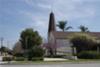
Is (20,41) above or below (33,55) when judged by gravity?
above

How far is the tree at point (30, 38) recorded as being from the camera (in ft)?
259

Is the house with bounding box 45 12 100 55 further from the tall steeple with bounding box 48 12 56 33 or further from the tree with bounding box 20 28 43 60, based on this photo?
the tall steeple with bounding box 48 12 56 33

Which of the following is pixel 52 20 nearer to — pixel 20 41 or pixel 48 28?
pixel 48 28

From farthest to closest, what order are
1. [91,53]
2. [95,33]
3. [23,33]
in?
[95,33] → [23,33] → [91,53]

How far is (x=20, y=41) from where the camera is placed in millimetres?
84312

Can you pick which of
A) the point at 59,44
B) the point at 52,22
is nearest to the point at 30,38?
the point at 59,44

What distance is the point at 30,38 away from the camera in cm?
8031

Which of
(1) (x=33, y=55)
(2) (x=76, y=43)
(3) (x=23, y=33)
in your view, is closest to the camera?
(1) (x=33, y=55)

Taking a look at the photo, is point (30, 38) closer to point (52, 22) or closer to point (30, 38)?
point (30, 38)

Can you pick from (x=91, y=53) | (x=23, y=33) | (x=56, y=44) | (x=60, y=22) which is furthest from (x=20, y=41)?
(x=91, y=53)

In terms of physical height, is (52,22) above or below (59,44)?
above

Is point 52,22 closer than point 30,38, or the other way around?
point 30,38

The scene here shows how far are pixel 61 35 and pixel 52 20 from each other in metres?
11.6

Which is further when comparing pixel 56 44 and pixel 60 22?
pixel 60 22
